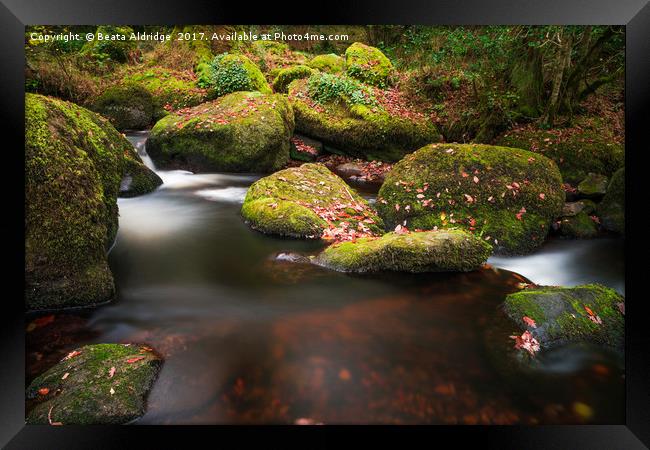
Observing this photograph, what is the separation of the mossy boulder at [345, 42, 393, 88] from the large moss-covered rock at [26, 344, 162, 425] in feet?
37.8

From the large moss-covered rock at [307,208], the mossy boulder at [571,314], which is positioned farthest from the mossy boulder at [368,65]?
the mossy boulder at [571,314]

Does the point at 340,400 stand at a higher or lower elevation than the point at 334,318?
lower

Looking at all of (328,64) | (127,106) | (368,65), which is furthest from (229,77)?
(368,65)

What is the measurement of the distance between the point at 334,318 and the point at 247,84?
867 centimetres

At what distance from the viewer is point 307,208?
559 centimetres

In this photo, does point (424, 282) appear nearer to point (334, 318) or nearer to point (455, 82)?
point (334, 318)

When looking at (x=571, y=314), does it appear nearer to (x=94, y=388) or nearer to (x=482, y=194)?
(x=482, y=194)

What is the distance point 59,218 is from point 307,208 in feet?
10.2

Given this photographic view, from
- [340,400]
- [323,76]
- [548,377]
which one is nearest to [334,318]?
[340,400]

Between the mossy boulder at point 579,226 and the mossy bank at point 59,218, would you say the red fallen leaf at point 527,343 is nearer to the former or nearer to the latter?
the mossy bank at point 59,218

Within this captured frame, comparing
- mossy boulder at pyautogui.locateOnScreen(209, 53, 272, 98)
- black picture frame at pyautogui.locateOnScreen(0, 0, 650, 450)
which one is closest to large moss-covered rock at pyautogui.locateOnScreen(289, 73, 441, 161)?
mossy boulder at pyautogui.locateOnScreen(209, 53, 272, 98)

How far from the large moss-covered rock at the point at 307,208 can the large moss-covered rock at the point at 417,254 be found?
1.08 m

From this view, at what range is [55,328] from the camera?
2904 millimetres
